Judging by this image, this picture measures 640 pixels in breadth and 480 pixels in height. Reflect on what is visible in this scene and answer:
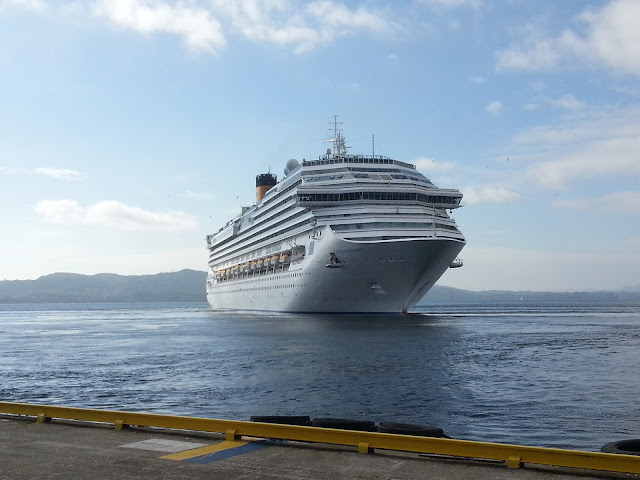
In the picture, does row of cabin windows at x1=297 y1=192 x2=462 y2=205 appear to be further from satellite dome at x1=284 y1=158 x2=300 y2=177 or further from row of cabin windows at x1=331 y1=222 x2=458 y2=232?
satellite dome at x1=284 y1=158 x2=300 y2=177

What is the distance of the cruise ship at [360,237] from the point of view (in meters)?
56.2

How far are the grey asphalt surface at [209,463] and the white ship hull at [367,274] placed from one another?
44768mm

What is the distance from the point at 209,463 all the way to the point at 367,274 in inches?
1916

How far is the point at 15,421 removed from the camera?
490 inches

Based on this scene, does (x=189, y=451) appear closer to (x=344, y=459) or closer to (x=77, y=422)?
(x=344, y=459)

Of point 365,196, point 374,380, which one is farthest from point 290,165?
point 374,380

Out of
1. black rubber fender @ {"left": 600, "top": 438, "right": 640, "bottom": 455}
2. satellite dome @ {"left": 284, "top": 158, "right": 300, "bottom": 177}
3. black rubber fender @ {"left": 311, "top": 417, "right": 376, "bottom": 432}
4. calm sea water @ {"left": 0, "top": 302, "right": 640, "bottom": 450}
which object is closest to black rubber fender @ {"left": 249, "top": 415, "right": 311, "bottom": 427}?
black rubber fender @ {"left": 311, "top": 417, "right": 376, "bottom": 432}

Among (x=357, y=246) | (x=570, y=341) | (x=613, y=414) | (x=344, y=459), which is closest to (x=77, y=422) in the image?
(x=344, y=459)

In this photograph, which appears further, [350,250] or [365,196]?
[365,196]

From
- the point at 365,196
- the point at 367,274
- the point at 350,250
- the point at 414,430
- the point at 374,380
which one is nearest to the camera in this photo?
the point at 414,430

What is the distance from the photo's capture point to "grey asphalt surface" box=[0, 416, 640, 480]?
8.23m

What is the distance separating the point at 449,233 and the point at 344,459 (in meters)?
52.1

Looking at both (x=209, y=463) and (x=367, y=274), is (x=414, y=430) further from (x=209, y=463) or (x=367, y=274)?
(x=367, y=274)

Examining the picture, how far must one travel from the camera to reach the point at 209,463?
8.93m
